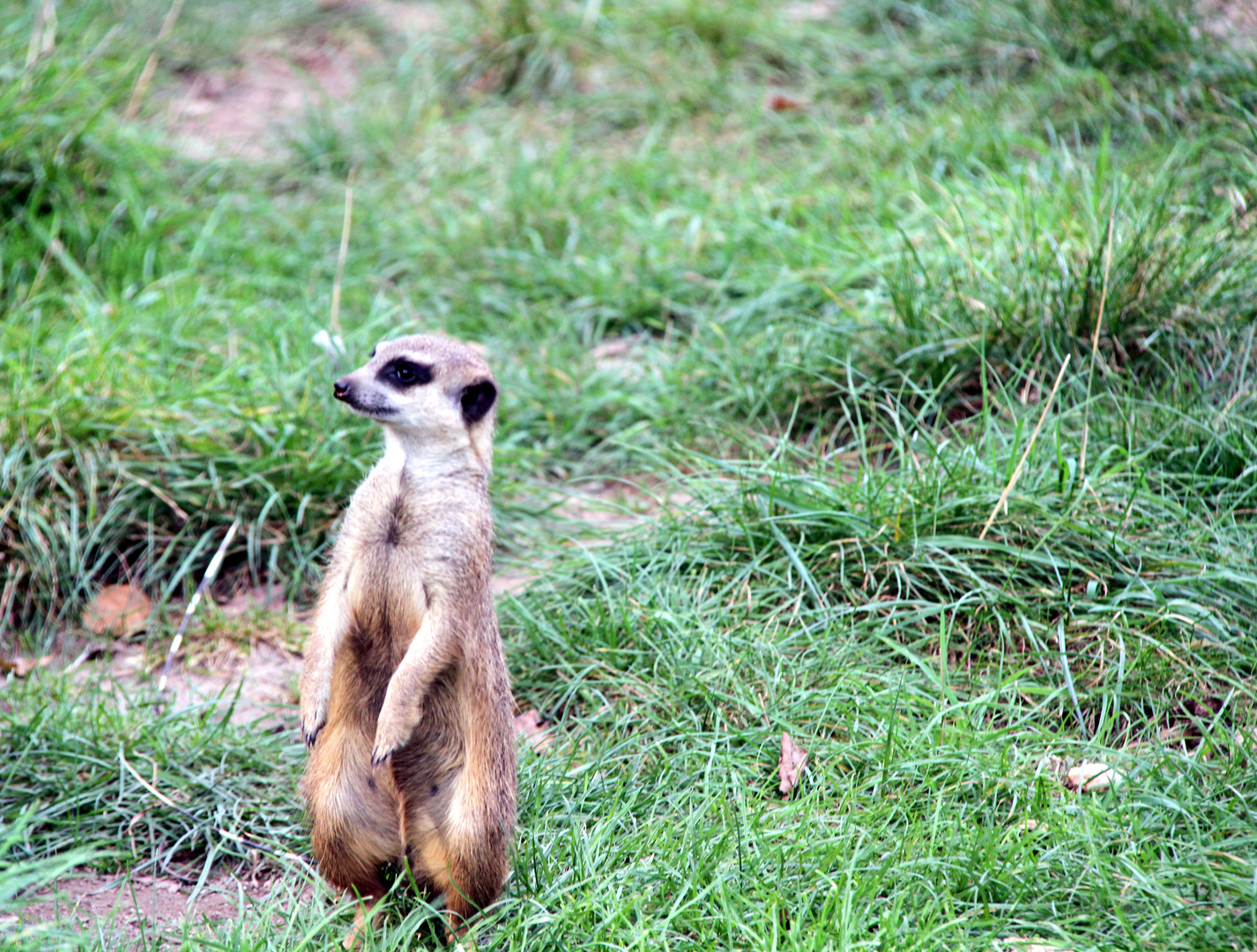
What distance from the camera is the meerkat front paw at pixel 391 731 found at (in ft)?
8.45

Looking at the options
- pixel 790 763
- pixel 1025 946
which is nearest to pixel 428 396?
pixel 790 763

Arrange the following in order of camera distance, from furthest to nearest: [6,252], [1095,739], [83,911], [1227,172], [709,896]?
[6,252], [1227,172], [1095,739], [83,911], [709,896]

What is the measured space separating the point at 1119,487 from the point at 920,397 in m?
0.83

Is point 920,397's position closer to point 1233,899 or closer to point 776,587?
point 776,587

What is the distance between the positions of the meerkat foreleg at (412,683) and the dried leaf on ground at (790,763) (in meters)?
0.95

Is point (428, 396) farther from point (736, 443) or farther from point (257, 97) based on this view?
point (257, 97)

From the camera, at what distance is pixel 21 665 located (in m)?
3.71

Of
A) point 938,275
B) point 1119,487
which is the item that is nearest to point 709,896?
point 1119,487

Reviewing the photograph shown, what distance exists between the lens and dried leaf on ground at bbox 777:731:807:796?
302 cm

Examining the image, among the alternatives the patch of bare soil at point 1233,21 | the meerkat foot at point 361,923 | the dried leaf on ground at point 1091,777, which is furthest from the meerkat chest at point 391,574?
the patch of bare soil at point 1233,21

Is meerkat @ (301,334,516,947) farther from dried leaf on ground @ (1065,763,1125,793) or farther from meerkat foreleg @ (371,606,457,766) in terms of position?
dried leaf on ground @ (1065,763,1125,793)

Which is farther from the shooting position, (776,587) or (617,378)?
(617,378)

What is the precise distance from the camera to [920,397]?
427cm

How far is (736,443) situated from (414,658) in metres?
1.98
